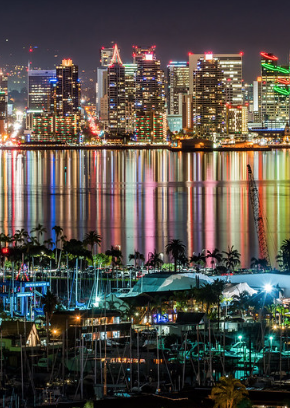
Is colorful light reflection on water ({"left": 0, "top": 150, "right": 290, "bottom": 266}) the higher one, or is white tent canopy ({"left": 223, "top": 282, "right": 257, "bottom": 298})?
colorful light reflection on water ({"left": 0, "top": 150, "right": 290, "bottom": 266})

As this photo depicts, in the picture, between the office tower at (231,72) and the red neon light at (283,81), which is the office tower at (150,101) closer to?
the office tower at (231,72)

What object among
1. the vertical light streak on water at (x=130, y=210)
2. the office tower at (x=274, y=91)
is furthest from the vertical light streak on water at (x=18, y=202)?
the office tower at (x=274, y=91)

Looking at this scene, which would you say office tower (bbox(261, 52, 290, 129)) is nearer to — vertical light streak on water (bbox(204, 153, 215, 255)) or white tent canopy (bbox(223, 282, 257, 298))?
vertical light streak on water (bbox(204, 153, 215, 255))

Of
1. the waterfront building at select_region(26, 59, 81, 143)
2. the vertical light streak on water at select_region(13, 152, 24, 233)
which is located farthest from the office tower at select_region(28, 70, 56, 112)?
the vertical light streak on water at select_region(13, 152, 24, 233)

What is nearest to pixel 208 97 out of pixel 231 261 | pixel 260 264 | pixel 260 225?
pixel 260 225

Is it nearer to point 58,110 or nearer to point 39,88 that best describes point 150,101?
point 58,110
